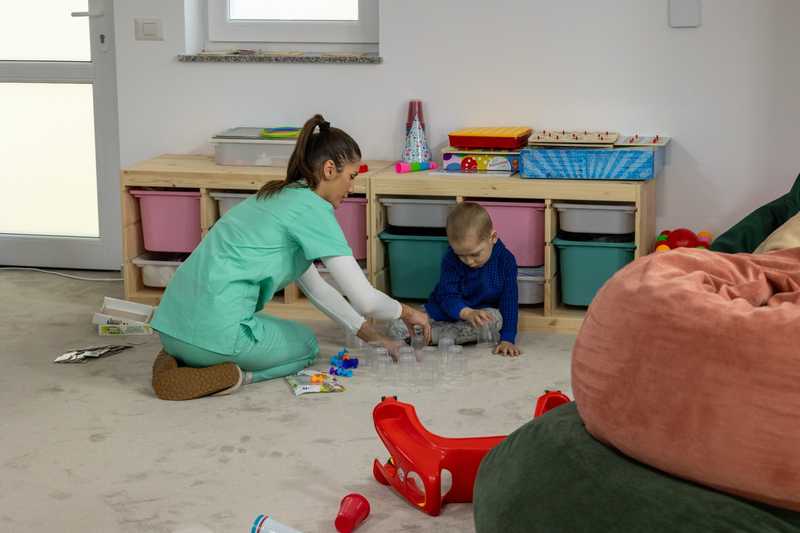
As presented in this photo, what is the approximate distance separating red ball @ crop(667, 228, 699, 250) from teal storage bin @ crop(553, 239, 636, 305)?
0.61ft

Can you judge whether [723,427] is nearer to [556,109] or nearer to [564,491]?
[564,491]

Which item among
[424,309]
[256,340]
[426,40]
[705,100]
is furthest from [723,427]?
[426,40]

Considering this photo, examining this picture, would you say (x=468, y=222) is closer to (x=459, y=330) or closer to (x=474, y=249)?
(x=474, y=249)

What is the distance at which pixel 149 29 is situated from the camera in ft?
13.8

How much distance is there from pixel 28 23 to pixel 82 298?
1.15 metres

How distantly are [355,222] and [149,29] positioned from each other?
1.14 meters

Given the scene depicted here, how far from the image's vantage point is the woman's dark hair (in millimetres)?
3090

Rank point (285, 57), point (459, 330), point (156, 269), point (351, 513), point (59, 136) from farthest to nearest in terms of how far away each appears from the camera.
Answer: point (59, 136), point (285, 57), point (156, 269), point (459, 330), point (351, 513)

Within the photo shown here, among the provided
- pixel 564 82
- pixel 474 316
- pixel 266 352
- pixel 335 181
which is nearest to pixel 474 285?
pixel 474 316

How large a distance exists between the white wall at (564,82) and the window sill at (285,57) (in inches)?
1.1

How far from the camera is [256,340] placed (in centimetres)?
308

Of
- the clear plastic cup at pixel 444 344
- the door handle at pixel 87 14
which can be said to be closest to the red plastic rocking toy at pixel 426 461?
the clear plastic cup at pixel 444 344

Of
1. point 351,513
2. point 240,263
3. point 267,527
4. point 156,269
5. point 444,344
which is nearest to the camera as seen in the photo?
point 267,527

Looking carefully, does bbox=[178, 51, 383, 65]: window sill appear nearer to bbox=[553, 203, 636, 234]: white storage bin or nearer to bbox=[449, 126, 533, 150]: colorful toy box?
bbox=[449, 126, 533, 150]: colorful toy box
